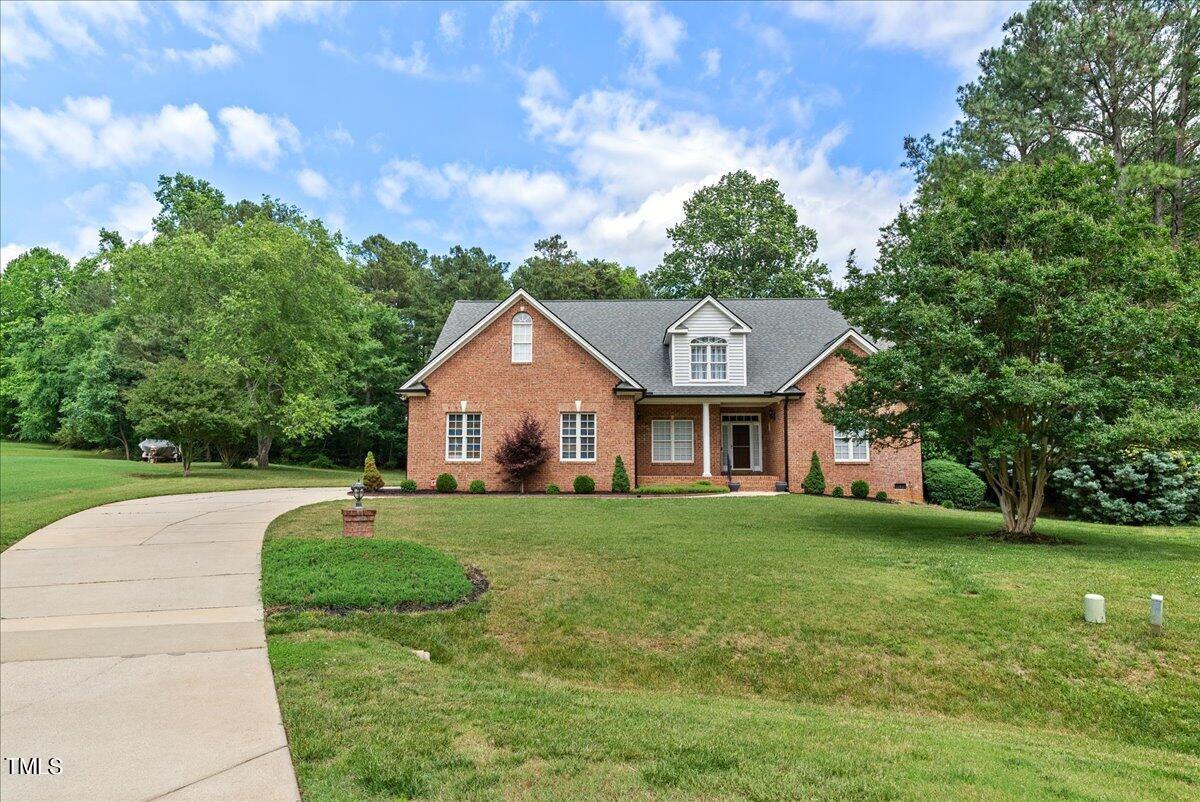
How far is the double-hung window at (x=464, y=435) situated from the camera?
75.0 ft

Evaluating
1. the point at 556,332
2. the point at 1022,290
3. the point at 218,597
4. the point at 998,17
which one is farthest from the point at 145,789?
the point at 998,17

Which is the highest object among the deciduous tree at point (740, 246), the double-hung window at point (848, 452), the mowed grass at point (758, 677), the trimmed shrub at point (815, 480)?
the deciduous tree at point (740, 246)

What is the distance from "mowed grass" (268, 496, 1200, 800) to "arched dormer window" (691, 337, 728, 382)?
528 inches

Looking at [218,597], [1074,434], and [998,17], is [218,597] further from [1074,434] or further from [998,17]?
[998,17]

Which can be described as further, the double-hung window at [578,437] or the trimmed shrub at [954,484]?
the double-hung window at [578,437]

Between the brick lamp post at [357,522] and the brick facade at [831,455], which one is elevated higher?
the brick facade at [831,455]

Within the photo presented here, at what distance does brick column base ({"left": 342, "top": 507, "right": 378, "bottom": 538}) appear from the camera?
33.8ft

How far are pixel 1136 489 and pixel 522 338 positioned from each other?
63.3 feet

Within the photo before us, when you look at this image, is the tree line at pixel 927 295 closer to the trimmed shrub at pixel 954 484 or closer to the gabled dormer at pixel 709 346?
the trimmed shrub at pixel 954 484

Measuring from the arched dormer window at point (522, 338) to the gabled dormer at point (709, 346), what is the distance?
216 inches

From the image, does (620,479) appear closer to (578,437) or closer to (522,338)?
(578,437)

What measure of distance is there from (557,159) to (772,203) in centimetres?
2768

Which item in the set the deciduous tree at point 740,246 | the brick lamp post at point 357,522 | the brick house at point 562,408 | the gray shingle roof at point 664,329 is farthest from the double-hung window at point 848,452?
the deciduous tree at point 740,246

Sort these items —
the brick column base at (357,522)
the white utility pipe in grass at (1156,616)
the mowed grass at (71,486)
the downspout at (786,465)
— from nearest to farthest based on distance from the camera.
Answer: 1. the white utility pipe in grass at (1156,616)
2. the brick column base at (357,522)
3. the mowed grass at (71,486)
4. the downspout at (786,465)
